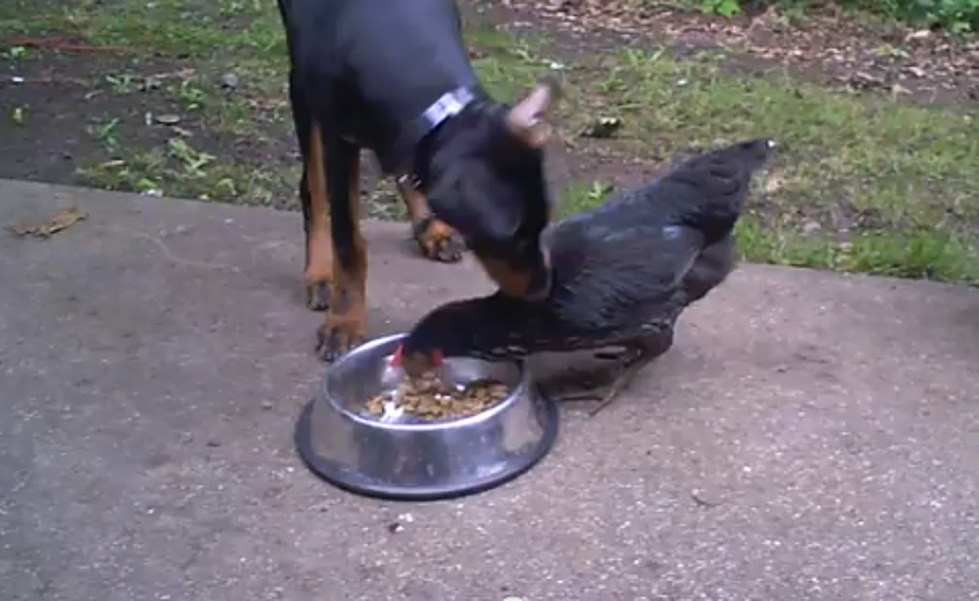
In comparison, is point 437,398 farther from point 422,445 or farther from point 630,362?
point 630,362

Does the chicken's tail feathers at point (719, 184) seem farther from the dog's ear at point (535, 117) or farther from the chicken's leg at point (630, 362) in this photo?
the dog's ear at point (535, 117)

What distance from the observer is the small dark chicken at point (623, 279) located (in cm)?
329

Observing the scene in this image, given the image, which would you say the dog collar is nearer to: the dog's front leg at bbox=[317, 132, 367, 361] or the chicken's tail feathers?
the dog's front leg at bbox=[317, 132, 367, 361]

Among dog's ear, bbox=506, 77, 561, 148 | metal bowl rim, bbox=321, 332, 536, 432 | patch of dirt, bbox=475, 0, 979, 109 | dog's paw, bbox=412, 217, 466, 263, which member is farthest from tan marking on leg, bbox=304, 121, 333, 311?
patch of dirt, bbox=475, 0, 979, 109

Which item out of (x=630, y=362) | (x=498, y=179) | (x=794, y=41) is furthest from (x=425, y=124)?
(x=794, y=41)

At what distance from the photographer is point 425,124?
3078 mm

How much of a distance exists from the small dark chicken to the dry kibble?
0.05 m

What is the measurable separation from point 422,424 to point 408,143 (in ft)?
1.94

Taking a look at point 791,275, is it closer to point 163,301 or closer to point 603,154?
point 603,154

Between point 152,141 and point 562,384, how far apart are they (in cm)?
247

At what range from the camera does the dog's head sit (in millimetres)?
2789

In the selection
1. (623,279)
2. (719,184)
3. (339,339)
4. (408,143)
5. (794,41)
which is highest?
(408,143)

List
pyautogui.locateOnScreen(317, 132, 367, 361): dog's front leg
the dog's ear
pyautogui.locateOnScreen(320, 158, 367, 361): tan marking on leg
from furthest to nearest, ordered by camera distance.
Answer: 1. pyautogui.locateOnScreen(320, 158, 367, 361): tan marking on leg
2. pyautogui.locateOnScreen(317, 132, 367, 361): dog's front leg
3. the dog's ear

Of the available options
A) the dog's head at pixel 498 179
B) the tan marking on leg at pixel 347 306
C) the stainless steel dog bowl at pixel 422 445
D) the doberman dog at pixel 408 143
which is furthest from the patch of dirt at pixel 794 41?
the dog's head at pixel 498 179
